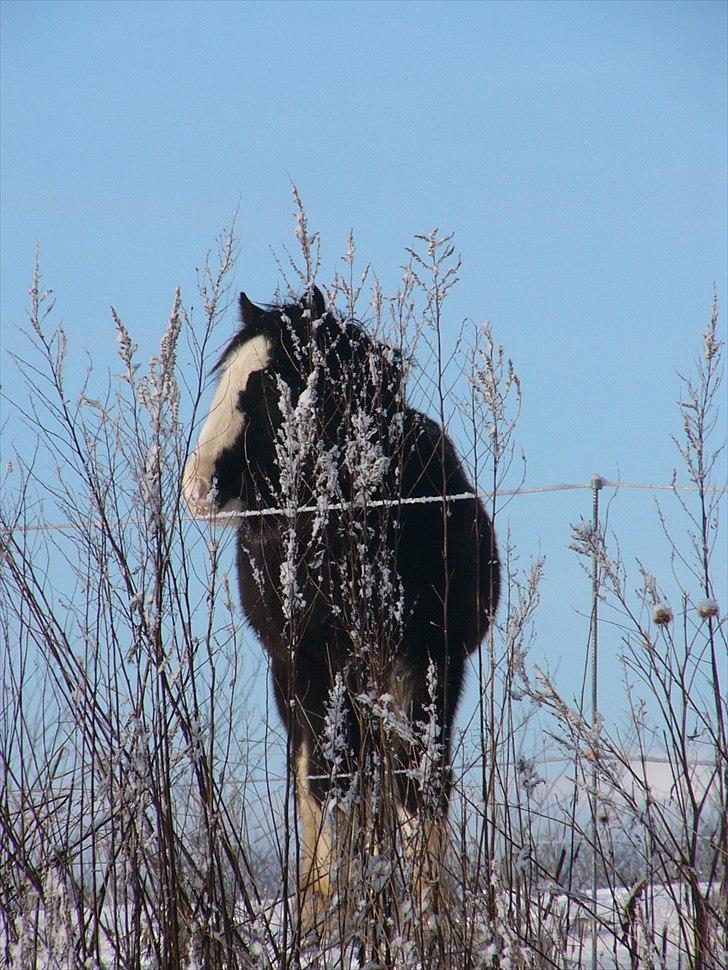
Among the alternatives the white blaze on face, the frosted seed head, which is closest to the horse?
the white blaze on face

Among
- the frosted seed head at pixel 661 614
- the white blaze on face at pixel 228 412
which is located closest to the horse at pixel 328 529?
the white blaze on face at pixel 228 412

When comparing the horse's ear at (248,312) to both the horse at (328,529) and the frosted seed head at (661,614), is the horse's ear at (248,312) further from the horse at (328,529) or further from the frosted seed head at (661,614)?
the frosted seed head at (661,614)

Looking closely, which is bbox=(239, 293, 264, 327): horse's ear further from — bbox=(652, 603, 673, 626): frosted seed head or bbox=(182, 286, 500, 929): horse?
bbox=(652, 603, 673, 626): frosted seed head

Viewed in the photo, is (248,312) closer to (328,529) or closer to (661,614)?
(328,529)

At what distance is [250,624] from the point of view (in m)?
3.05

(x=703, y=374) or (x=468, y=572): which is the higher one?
(x=703, y=374)

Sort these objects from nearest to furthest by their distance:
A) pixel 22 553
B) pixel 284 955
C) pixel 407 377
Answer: pixel 284 955 → pixel 22 553 → pixel 407 377

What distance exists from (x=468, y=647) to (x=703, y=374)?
1511mm

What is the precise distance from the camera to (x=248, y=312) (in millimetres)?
3262

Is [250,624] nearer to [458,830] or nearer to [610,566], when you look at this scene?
[458,830]

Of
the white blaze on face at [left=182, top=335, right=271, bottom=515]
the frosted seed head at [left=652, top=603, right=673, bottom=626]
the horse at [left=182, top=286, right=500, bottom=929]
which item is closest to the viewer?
the frosted seed head at [left=652, top=603, right=673, bottom=626]

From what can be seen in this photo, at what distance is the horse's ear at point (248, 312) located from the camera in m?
3.24

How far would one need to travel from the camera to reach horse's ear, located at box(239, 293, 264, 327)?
3.24 meters

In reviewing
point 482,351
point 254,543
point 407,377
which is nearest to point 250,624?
point 254,543
